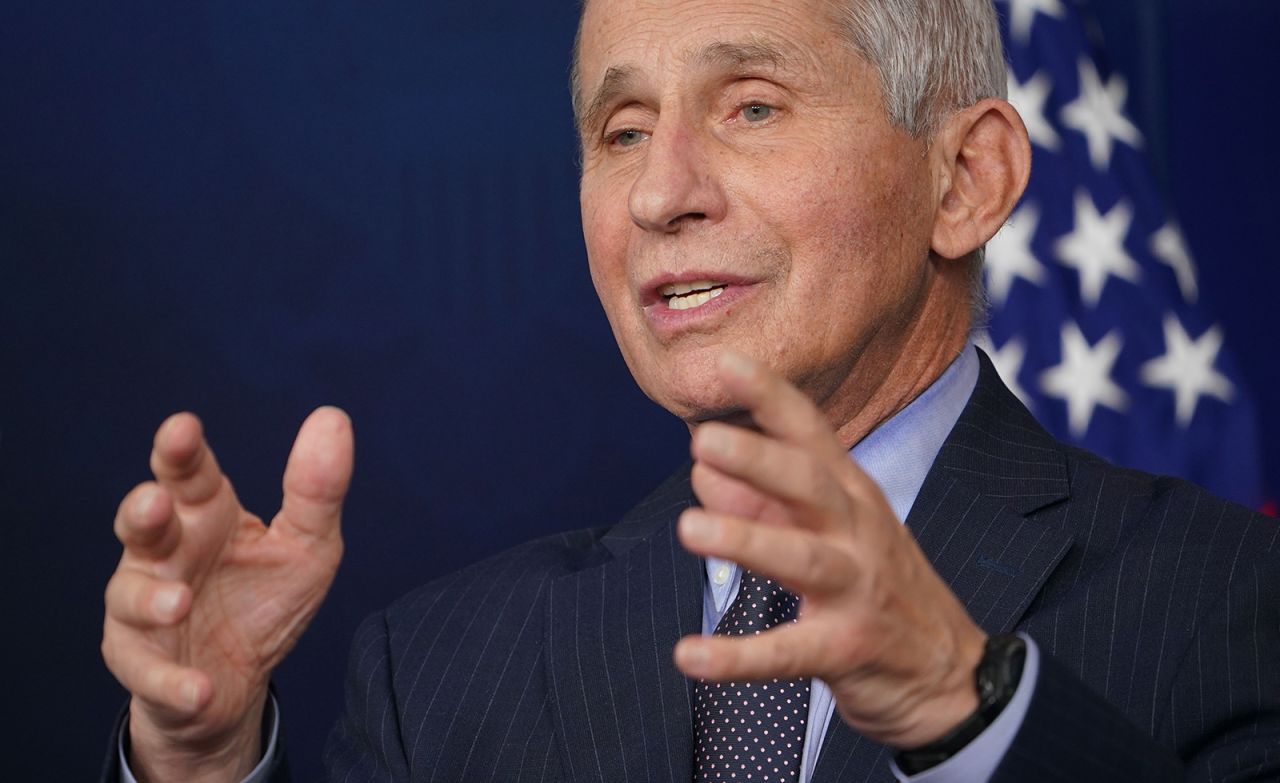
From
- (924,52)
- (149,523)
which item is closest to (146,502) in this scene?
(149,523)

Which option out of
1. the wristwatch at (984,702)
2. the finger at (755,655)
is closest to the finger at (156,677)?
the finger at (755,655)

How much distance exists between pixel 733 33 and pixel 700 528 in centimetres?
106

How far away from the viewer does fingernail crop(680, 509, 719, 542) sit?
3.67 feet

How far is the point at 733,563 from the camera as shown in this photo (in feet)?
5.13

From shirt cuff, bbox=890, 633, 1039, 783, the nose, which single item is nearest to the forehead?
the nose

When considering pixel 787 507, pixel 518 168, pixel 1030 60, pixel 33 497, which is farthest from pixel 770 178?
pixel 1030 60

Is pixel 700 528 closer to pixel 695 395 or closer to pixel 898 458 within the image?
pixel 695 395

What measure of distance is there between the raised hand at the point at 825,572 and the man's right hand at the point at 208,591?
48 centimetres

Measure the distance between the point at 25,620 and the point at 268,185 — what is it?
2.71 feet

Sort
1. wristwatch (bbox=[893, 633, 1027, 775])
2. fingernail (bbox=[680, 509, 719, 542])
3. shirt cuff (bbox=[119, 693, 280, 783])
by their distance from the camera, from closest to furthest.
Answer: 1. fingernail (bbox=[680, 509, 719, 542])
2. wristwatch (bbox=[893, 633, 1027, 775])
3. shirt cuff (bbox=[119, 693, 280, 783])

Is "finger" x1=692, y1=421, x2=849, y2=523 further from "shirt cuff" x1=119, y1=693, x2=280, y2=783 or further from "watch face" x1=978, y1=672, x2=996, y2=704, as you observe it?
"shirt cuff" x1=119, y1=693, x2=280, y2=783

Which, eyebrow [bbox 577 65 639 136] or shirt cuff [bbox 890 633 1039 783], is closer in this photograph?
shirt cuff [bbox 890 633 1039 783]

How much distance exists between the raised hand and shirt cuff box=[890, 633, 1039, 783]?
3 cm

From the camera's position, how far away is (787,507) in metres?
1.21
